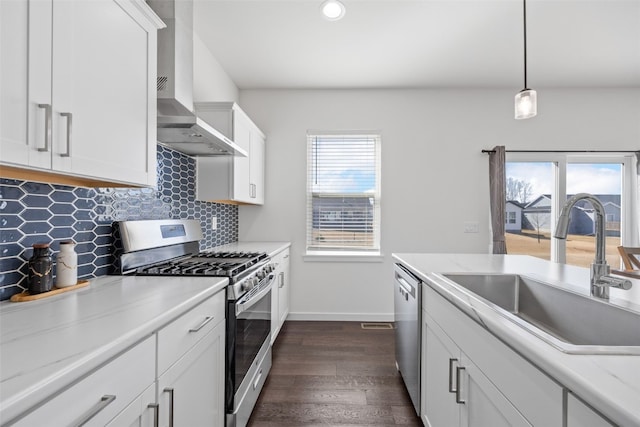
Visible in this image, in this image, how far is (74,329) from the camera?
0.80 metres

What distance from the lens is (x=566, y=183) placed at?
11.8ft

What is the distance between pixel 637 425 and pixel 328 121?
3.45m

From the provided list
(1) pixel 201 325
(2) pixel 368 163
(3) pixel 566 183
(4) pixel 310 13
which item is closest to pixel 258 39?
(4) pixel 310 13

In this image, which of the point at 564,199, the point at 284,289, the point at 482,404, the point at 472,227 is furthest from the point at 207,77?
the point at 564,199

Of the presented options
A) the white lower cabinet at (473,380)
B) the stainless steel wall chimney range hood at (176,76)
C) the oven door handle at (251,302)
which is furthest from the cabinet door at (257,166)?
the white lower cabinet at (473,380)

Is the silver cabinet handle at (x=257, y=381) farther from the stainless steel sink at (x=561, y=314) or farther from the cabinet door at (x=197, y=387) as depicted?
the stainless steel sink at (x=561, y=314)

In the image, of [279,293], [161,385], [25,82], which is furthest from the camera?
[279,293]

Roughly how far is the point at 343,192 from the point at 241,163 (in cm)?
136

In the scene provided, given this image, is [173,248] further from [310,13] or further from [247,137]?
[310,13]

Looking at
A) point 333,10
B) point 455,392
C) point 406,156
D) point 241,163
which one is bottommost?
point 455,392

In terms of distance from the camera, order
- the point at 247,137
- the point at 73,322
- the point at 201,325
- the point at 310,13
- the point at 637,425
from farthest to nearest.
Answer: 1. the point at 247,137
2. the point at 310,13
3. the point at 201,325
4. the point at 73,322
5. the point at 637,425

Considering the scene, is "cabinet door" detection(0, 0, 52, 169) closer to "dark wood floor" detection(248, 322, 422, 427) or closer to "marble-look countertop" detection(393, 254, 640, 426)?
"marble-look countertop" detection(393, 254, 640, 426)

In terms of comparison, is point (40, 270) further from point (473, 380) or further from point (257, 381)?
point (473, 380)

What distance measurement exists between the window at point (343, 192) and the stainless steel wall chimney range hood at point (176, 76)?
6.00 ft
